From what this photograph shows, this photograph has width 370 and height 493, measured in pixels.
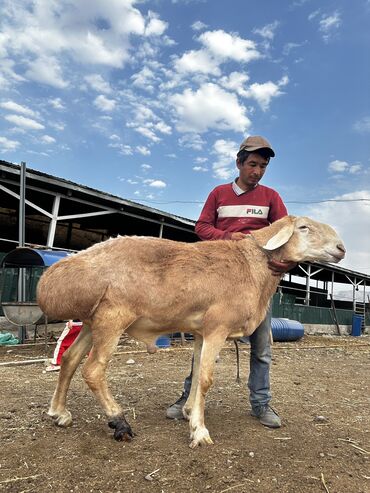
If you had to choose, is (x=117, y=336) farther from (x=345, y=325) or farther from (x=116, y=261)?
(x=345, y=325)

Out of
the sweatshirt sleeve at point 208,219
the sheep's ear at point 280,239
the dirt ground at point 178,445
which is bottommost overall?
the dirt ground at point 178,445

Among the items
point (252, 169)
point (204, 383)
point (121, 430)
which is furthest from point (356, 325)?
point (121, 430)

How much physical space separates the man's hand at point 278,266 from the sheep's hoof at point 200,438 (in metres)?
1.65

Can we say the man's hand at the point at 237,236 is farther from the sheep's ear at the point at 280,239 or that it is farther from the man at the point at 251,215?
the sheep's ear at the point at 280,239

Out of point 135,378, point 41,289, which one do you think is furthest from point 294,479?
point 135,378

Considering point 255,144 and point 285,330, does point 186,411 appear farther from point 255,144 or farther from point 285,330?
point 285,330

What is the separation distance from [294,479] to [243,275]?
1748mm

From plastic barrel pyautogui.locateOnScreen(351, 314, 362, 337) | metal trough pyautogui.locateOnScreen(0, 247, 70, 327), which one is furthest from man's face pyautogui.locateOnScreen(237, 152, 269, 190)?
plastic barrel pyautogui.locateOnScreen(351, 314, 362, 337)

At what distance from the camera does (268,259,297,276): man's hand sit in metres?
4.08

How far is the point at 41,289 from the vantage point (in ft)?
11.9

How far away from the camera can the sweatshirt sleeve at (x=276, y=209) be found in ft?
15.2

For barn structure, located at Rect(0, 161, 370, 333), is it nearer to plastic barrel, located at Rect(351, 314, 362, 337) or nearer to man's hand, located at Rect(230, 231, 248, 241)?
plastic barrel, located at Rect(351, 314, 362, 337)

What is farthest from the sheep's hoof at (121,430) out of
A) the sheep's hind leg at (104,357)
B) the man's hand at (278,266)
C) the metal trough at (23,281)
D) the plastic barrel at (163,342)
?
the plastic barrel at (163,342)

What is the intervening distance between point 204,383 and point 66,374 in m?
1.33
